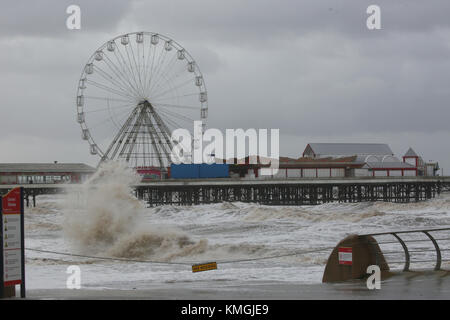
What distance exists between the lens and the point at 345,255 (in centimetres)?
1138

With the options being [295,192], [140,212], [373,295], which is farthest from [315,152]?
[373,295]

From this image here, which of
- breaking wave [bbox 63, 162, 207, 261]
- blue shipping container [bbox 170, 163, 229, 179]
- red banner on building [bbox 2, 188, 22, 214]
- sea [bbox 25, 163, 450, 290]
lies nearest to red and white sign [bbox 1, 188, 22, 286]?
red banner on building [bbox 2, 188, 22, 214]

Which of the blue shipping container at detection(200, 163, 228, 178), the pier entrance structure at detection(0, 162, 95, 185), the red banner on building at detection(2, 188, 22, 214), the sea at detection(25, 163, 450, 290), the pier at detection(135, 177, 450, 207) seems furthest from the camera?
the pier entrance structure at detection(0, 162, 95, 185)

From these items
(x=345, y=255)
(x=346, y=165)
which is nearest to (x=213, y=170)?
(x=346, y=165)

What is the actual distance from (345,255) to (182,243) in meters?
16.9

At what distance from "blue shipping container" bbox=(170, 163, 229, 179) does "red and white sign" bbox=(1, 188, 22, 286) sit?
60.4 meters

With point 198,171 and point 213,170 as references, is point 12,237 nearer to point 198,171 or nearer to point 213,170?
point 198,171

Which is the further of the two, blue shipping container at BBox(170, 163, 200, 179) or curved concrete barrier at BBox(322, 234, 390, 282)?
blue shipping container at BBox(170, 163, 200, 179)

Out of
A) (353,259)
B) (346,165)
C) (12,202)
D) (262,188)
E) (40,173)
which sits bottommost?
(262,188)

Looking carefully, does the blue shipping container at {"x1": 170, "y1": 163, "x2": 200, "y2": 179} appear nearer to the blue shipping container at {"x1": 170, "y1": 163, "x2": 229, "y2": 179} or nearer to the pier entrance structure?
the blue shipping container at {"x1": 170, "y1": 163, "x2": 229, "y2": 179}

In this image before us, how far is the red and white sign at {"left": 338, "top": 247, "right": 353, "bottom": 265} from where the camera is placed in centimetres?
1128

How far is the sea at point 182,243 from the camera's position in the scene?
1703 cm

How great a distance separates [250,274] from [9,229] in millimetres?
9506
